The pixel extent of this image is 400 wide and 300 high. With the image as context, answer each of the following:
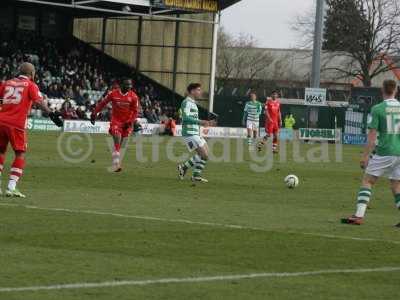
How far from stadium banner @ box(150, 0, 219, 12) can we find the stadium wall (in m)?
5.08

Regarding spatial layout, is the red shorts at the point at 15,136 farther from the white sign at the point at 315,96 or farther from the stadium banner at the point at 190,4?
the stadium banner at the point at 190,4

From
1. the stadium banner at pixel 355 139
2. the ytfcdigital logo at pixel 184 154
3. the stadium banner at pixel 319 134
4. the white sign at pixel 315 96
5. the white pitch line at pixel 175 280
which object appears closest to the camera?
the white pitch line at pixel 175 280

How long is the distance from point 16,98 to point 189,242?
5.62m

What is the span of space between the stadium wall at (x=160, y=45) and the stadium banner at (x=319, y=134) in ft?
28.5

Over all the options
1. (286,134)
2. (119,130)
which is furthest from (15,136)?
(286,134)

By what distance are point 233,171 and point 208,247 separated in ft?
48.6

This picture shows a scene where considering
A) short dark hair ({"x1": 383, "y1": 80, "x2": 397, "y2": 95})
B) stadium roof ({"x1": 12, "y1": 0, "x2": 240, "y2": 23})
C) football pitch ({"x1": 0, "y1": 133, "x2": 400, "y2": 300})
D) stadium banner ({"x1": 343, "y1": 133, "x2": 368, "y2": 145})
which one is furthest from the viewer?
stadium banner ({"x1": 343, "y1": 133, "x2": 368, "y2": 145})

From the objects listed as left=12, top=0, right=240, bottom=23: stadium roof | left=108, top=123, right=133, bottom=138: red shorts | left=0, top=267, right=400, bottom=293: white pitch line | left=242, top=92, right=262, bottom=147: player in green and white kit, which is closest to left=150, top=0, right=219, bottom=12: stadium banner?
left=12, top=0, right=240, bottom=23: stadium roof

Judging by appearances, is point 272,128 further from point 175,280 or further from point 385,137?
point 175,280

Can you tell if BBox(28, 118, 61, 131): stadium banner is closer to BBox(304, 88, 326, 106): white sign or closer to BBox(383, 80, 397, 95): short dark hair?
BBox(304, 88, 326, 106): white sign

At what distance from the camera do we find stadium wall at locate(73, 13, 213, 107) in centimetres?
6372

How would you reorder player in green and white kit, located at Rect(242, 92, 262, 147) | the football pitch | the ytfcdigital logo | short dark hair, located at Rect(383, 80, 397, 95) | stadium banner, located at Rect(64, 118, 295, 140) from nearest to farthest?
the football pitch, short dark hair, located at Rect(383, 80, 397, 95), the ytfcdigital logo, player in green and white kit, located at Rect(242, 92, 262, 147), stadium banner, located at Rect(64, 118, 295, 140)

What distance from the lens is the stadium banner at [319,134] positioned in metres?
55.6

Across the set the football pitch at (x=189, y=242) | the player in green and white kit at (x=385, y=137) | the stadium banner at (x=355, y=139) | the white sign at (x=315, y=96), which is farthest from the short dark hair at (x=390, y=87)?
the stadium banner at (x=355, y=139)
